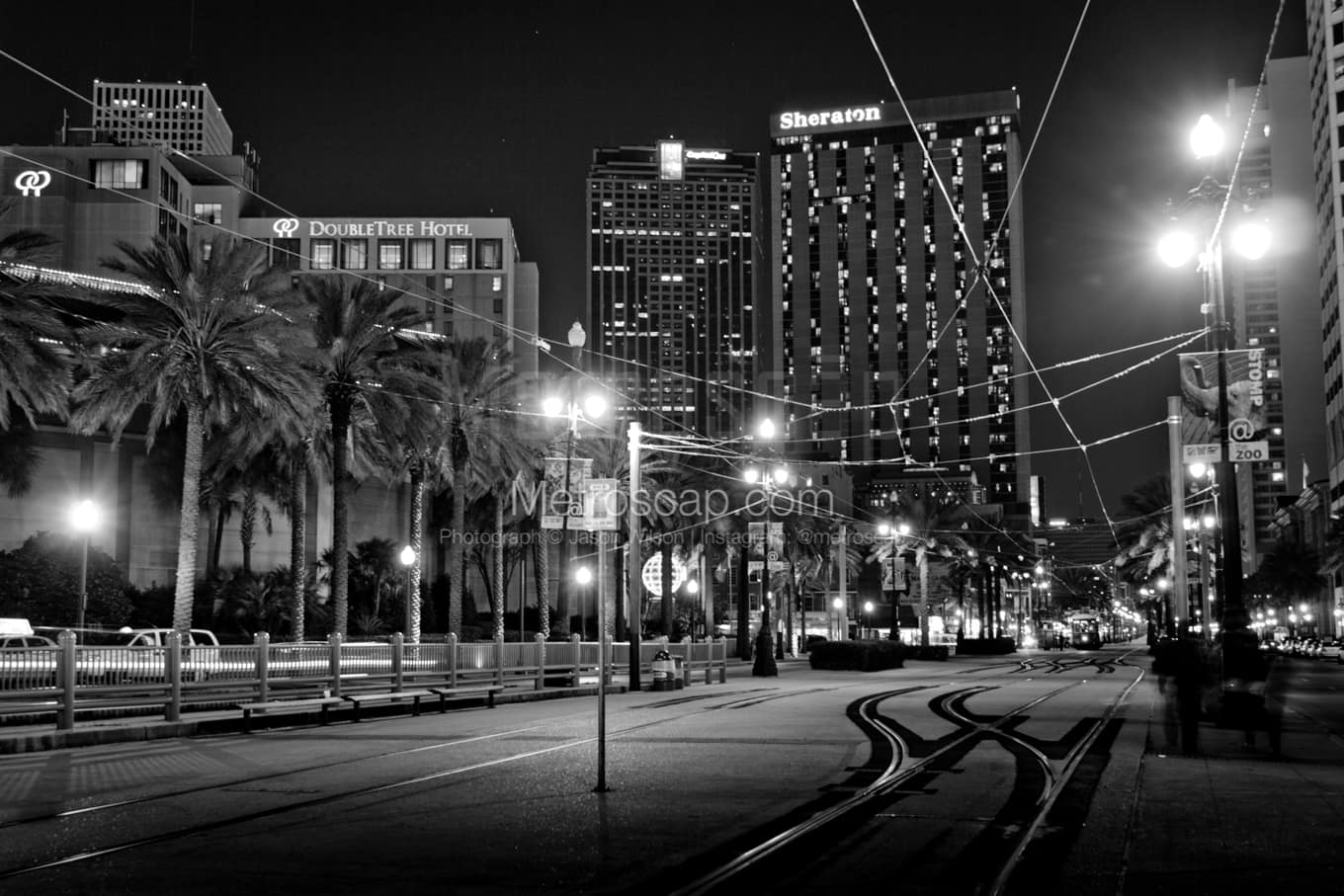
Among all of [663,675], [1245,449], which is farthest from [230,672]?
[1245,449]

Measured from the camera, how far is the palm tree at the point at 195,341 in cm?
3556

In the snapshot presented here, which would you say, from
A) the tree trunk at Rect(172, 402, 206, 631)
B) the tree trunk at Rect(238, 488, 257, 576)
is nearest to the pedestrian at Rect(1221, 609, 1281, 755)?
the tree trunk at Rect(172, 402, 206, 631)

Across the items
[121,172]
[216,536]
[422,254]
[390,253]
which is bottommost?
[216,536]

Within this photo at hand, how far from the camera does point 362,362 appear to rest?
138 ft

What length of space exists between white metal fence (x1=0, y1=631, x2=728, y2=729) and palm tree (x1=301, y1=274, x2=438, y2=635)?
8.34 metres

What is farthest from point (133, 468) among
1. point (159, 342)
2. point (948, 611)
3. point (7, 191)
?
point (948, 611)

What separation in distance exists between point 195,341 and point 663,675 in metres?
16.1

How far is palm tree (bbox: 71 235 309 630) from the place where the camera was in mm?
35562

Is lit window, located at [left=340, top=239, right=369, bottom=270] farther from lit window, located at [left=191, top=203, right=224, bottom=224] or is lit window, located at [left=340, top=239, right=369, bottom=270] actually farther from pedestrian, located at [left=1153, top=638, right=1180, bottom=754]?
pedestrian, located at [left=1153, top=638, right=1180, bottom=754]

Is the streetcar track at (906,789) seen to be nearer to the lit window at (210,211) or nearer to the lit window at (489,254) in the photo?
the lit window at (489,254)

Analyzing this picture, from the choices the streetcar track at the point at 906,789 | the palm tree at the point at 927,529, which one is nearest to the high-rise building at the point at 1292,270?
the palm tree at the point at 927,529

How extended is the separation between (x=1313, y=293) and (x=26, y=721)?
182m

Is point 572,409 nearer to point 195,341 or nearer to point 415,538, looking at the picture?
point 195,341

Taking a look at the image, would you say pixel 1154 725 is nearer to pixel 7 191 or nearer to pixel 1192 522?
pixel 1192 522
